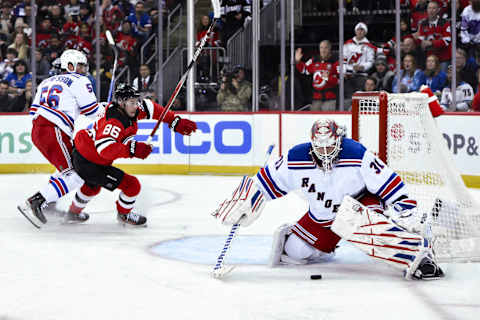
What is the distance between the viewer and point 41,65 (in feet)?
29.1

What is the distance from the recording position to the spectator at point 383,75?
780cm

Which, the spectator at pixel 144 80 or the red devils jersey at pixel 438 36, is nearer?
the red devils jersey at pixel 438 36

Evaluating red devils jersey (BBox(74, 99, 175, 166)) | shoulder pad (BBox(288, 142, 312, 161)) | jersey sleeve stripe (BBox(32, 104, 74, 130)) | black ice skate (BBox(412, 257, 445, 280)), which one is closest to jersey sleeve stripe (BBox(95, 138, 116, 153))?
red devils jersey (BBox(74, 99, 175, 166))

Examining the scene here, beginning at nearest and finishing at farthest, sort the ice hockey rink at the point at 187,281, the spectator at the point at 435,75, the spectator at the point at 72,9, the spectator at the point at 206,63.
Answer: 1. the ice hockey rink at the point at 187,281
2. the spectator at the point at 435,75
3. the spectator at the point at 206,63
4. the spectator at the point at 72,9

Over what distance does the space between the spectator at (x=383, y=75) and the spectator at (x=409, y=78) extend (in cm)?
7

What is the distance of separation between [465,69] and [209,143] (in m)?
2.69

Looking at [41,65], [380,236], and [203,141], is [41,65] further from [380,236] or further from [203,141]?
[380,236]

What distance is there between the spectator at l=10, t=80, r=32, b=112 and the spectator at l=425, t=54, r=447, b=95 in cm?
437

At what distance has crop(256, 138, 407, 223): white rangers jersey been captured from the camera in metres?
3.39

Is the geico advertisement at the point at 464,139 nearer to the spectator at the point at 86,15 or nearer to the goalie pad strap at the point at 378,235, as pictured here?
the goalie pad strap at the point at 378,235

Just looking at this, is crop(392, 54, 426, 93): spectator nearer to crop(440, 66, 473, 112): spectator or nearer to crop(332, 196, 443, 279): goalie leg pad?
crop(440, 66, 473, 112): spectator

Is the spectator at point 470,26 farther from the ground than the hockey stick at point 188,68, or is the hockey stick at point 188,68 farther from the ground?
the spectator at point 470,26

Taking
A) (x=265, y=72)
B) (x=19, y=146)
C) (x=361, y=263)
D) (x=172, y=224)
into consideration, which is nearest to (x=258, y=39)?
(x=265, y=72)

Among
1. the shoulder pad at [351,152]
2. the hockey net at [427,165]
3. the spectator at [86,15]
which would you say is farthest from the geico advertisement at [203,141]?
the shoulder pad at [351,152]
